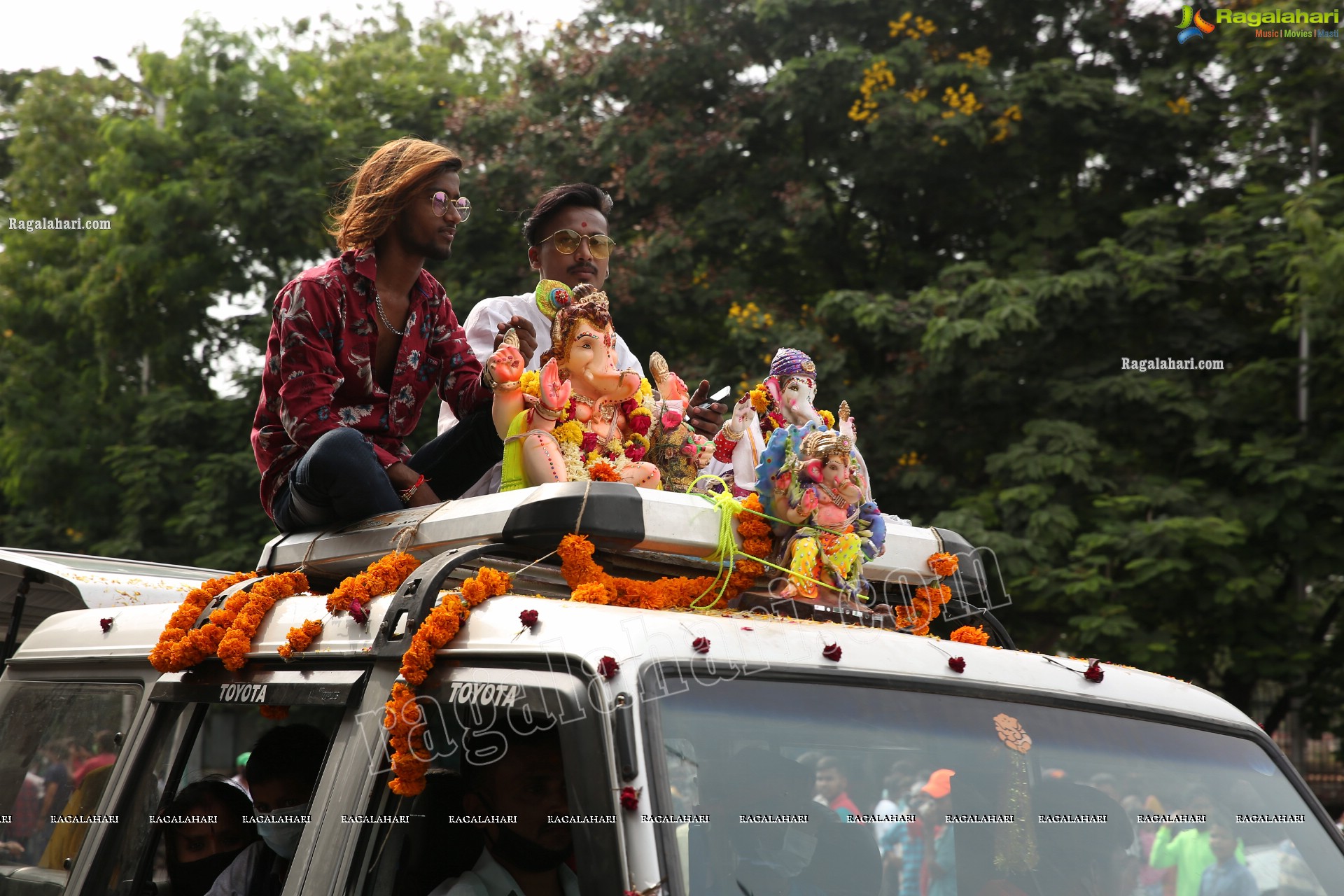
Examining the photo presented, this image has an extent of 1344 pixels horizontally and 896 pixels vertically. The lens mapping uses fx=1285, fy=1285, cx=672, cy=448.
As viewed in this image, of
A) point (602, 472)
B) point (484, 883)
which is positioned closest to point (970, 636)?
point (602, 472)

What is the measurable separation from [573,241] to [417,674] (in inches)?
85.3

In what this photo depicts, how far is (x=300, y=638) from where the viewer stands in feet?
9.25

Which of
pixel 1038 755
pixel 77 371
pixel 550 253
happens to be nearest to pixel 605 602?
pixel 1038 755

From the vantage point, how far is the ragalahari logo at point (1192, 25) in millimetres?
11922

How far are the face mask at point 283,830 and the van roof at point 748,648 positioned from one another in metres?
0.44

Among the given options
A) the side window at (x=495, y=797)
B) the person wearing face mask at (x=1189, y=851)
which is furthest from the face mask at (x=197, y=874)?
the person wearing face mask at (x=1189, y=851)

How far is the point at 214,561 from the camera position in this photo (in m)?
13.0

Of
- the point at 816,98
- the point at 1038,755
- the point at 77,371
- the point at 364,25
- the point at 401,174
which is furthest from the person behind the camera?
the point at 364,25

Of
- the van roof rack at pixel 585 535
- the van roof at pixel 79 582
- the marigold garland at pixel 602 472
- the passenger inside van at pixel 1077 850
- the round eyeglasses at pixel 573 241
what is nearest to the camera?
the passenger inside van at pixel 1077 850

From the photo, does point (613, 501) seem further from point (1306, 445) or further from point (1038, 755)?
point (1306, 445)

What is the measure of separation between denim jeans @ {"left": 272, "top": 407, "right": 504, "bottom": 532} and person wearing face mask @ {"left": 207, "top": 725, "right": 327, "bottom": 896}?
0.60 metres

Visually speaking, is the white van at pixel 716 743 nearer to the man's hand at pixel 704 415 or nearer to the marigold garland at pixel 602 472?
the marigold garland at pixel 602 472

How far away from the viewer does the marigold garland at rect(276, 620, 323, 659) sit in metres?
2.82

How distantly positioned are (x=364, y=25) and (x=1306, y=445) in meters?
17.6
